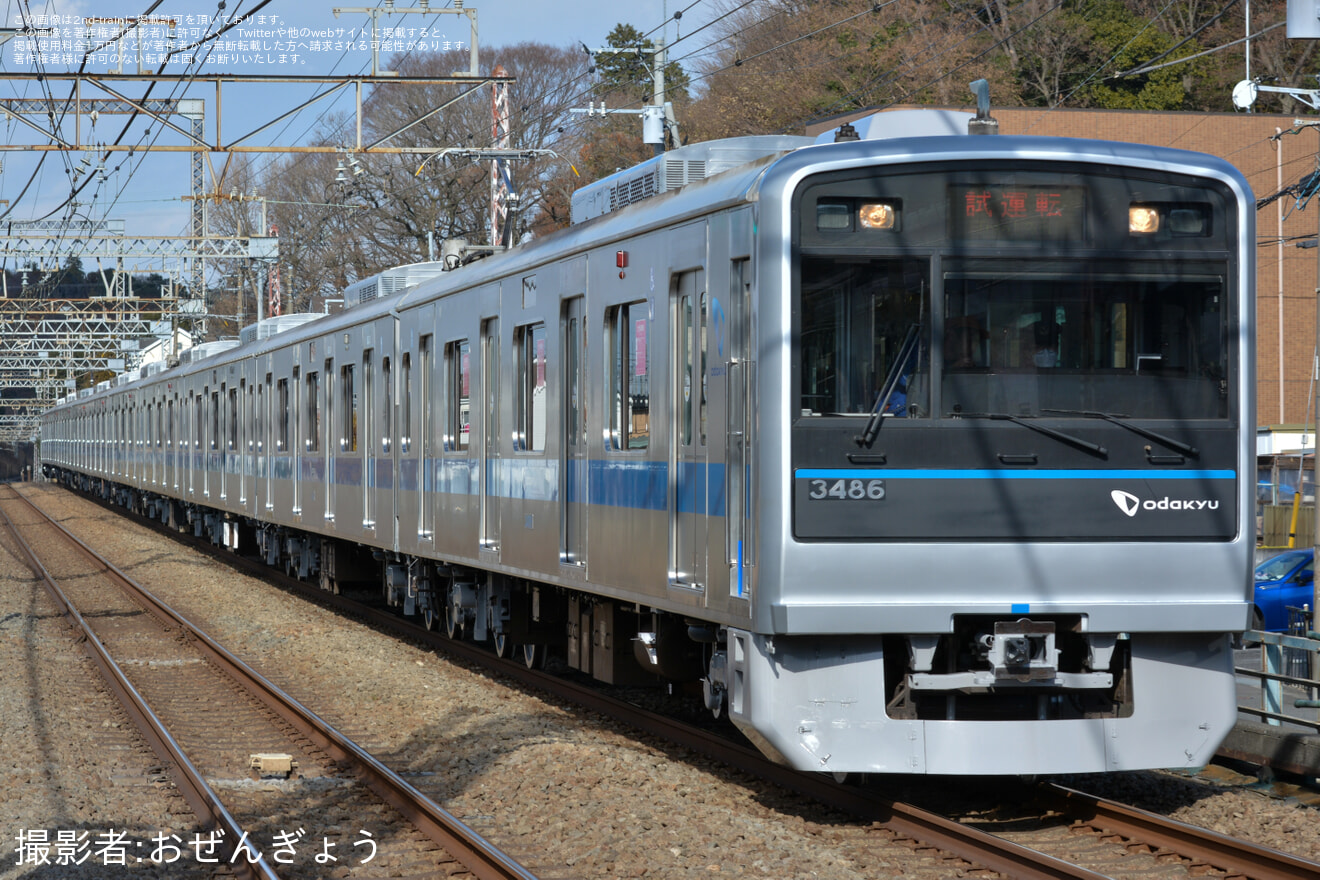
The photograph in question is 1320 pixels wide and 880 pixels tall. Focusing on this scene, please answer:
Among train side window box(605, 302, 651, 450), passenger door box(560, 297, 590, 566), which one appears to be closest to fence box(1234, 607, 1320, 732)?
train side window box(605, 302, 651, 450)

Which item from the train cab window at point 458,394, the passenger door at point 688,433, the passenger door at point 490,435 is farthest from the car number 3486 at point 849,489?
the train cab window at point 458,394

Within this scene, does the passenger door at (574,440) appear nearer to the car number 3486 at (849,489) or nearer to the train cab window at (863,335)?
the train cab window at (863,335)

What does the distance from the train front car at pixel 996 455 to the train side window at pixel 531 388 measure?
11.3 feet

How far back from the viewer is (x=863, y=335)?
6.58m

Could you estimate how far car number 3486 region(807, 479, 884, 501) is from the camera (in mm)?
6473

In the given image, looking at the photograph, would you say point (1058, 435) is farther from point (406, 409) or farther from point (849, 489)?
point (406, 409)

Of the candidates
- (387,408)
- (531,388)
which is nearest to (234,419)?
(387,408)

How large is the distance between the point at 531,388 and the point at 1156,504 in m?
4.57

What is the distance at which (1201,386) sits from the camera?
6.70m

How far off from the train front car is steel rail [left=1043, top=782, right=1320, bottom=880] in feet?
0.89

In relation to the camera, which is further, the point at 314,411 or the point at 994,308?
the point at 314,411

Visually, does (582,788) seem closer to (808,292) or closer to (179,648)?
(808,292)

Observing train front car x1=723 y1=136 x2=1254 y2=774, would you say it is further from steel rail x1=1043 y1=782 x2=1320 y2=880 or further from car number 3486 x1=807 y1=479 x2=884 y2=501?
steel rail x1=1043 y1=782 x2=1320 y2=880

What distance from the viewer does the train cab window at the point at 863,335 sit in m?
6.55
